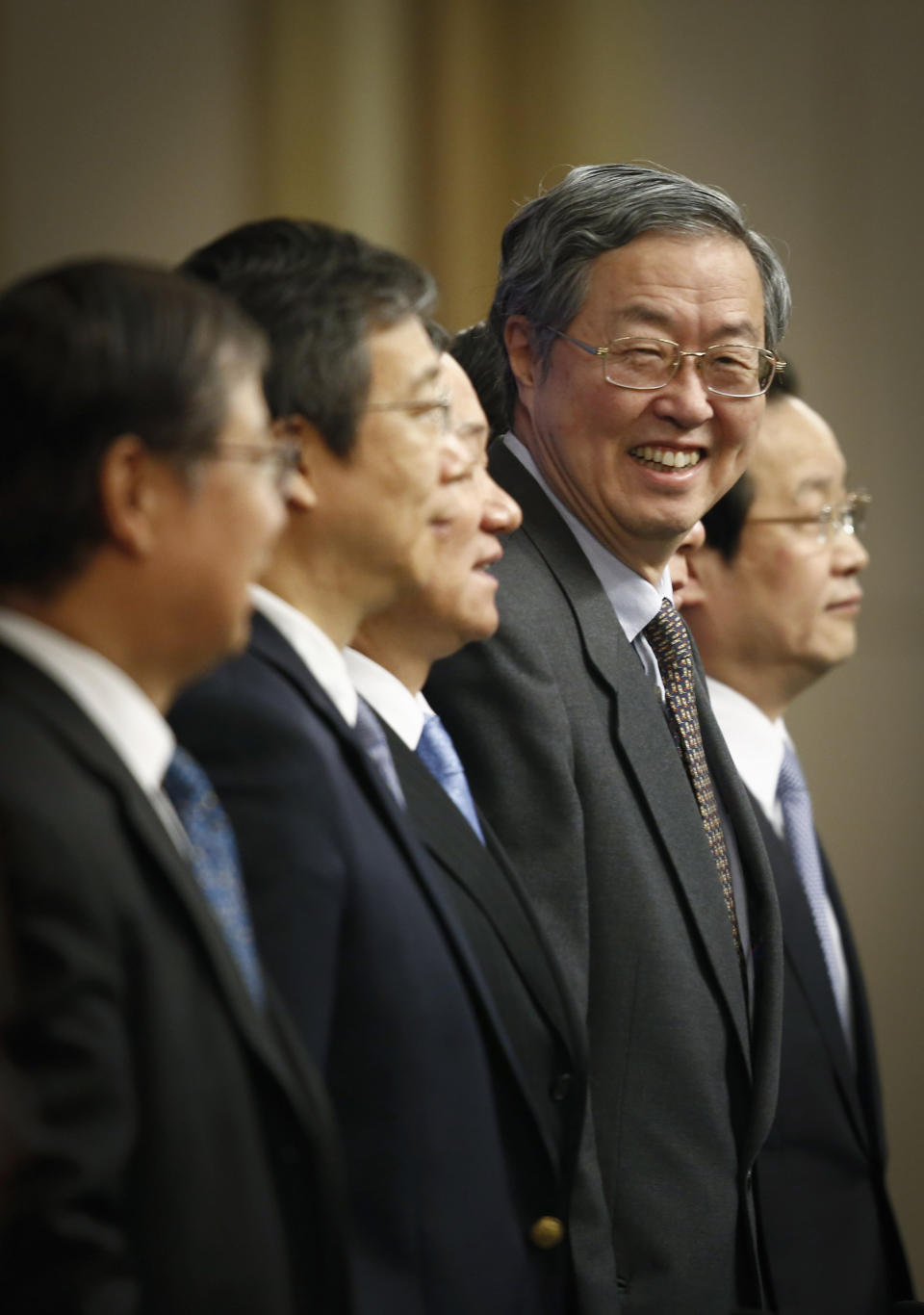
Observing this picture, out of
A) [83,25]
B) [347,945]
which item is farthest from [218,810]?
[83,25]

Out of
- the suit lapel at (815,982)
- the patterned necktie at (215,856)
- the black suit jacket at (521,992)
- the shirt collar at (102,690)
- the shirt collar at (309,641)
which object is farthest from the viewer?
the suit lapel at (815,982)

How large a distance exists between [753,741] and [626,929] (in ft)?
3.66

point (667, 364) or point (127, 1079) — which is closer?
point (127, 1079)

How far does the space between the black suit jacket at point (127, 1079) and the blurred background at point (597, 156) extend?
1576 mm

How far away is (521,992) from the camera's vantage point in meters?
1.68

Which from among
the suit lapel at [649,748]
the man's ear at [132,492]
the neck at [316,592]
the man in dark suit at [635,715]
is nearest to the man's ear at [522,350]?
the man in dark suit at [635,715]

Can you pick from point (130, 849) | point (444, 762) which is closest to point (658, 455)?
point (444, 762)

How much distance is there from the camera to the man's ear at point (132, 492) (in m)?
1.11

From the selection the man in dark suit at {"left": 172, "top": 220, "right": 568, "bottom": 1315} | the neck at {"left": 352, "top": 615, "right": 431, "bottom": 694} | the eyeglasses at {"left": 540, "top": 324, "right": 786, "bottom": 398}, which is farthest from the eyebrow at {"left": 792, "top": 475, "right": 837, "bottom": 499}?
the man in dark suit at {"left": 172, "top": 220, "right": 568, "bottom": 1315}

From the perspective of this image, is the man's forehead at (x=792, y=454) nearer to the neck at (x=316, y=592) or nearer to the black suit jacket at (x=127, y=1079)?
the neck at (x=316, y=592)

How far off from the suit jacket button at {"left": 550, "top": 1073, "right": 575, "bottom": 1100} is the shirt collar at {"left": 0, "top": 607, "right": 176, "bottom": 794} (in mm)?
729

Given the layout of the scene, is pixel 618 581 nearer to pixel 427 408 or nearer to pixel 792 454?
pixel 427 408

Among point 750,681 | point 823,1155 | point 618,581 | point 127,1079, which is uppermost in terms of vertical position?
point 127,1079

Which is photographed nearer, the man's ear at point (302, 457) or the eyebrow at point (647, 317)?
the man's ear at point (302, 457)
